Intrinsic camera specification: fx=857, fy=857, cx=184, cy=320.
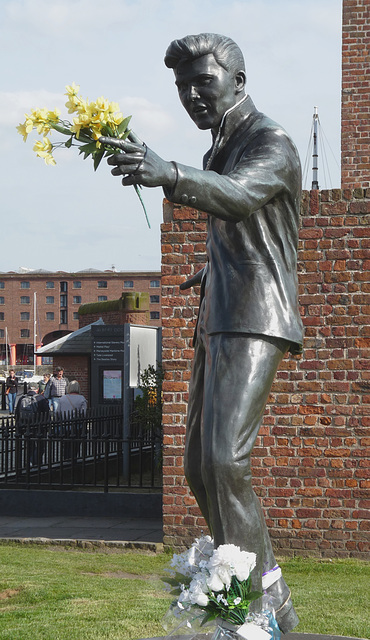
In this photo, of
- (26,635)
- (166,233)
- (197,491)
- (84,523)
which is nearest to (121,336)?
(84,523)

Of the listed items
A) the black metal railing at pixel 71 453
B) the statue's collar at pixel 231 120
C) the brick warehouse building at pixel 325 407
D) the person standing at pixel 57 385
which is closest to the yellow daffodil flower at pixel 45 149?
the statue's collar at pixel 231 120

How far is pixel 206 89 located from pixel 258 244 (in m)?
0.66

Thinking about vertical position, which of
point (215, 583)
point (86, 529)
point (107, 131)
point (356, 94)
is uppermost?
point (356, 94)

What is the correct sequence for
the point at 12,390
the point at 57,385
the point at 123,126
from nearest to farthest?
the point at 123,126 < the point at 57,385 < the point at 12,390

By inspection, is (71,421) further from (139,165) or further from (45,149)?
(139,165)

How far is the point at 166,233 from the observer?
8375mm

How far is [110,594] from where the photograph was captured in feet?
20.3

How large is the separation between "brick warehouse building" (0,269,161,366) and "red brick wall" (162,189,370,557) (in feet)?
324

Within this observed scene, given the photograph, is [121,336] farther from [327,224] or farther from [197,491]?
[197,491]

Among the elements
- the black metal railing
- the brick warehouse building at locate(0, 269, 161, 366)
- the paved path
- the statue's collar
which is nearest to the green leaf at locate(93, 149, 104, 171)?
the statue's collar

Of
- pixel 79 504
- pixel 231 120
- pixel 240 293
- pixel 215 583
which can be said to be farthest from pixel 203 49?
pixel 79 504

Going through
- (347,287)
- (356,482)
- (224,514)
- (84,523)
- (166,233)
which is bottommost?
(84,523)

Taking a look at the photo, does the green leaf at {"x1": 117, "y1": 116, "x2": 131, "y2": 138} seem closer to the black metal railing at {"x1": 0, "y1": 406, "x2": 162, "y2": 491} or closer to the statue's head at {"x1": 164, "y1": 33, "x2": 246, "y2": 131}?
the statue's head at {"x1": 164, "y1": 33, "x2": 246, "y2": 131}

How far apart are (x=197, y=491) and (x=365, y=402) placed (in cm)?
440
